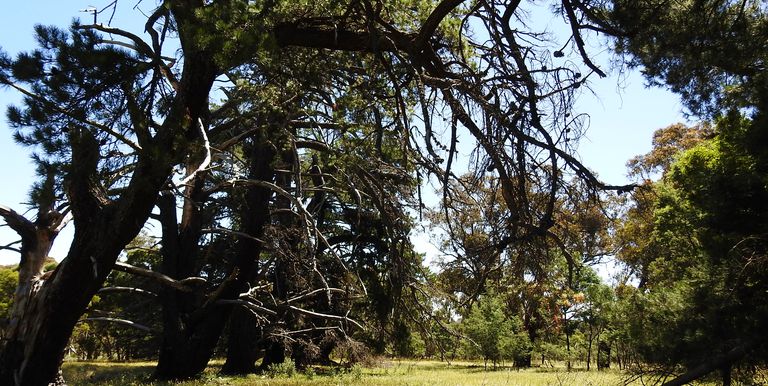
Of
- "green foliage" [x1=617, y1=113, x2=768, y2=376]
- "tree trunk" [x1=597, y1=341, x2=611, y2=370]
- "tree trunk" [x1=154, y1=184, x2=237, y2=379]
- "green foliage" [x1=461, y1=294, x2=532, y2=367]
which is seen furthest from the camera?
"tree trunk" [x1=597, y1=341, x2=611, y2=370]

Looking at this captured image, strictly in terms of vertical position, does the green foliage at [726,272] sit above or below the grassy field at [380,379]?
above

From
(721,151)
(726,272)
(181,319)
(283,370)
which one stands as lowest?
(283,370)

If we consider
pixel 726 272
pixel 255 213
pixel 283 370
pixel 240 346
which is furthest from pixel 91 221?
pixel 240 346

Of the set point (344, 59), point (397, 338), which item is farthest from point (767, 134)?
point (397, 338)

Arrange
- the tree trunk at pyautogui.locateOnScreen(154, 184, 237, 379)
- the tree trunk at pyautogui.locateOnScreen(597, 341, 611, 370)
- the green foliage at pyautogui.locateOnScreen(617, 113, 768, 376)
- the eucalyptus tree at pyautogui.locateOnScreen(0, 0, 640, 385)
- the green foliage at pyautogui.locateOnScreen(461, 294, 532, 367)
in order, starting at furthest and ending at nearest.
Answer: the tree trunk at pyautogui.locateOnScreen(597, 341, 611, 370)
the green foliage at pyautogui.locateOnScreen(461, 294, 532, 367)
the tree trunk at pyautogui.locateOnScreen(154, 184, 237, 379)
the green foliage at pyautogui.locateOnScreen(617, 113, 768, 376)
the eucalyptus tree at pyautogui.locateOnScreen(0, 0, 640, 385)

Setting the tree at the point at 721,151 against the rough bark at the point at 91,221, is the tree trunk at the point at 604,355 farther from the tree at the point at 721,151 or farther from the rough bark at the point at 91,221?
the rough bark at the point at 91,221

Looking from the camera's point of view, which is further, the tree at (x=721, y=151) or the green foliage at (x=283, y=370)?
the green foliage at (x=283, y=370)

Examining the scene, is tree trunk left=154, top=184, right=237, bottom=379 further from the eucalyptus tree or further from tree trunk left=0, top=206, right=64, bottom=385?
the eucalyptus tree

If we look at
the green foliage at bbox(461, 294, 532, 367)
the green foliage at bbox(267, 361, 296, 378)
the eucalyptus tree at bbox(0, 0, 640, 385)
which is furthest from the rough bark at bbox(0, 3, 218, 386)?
the green foliage at bbox(461, 294, 532, 367)

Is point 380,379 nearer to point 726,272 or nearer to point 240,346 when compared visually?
point 240,346

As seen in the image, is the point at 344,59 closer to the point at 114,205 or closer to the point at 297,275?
the point at 114,205

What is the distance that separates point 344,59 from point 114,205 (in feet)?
12.1

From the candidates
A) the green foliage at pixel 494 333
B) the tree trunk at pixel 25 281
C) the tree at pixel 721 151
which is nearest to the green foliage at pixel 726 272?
the tree at pixel 721 151

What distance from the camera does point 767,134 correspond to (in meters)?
7.83
